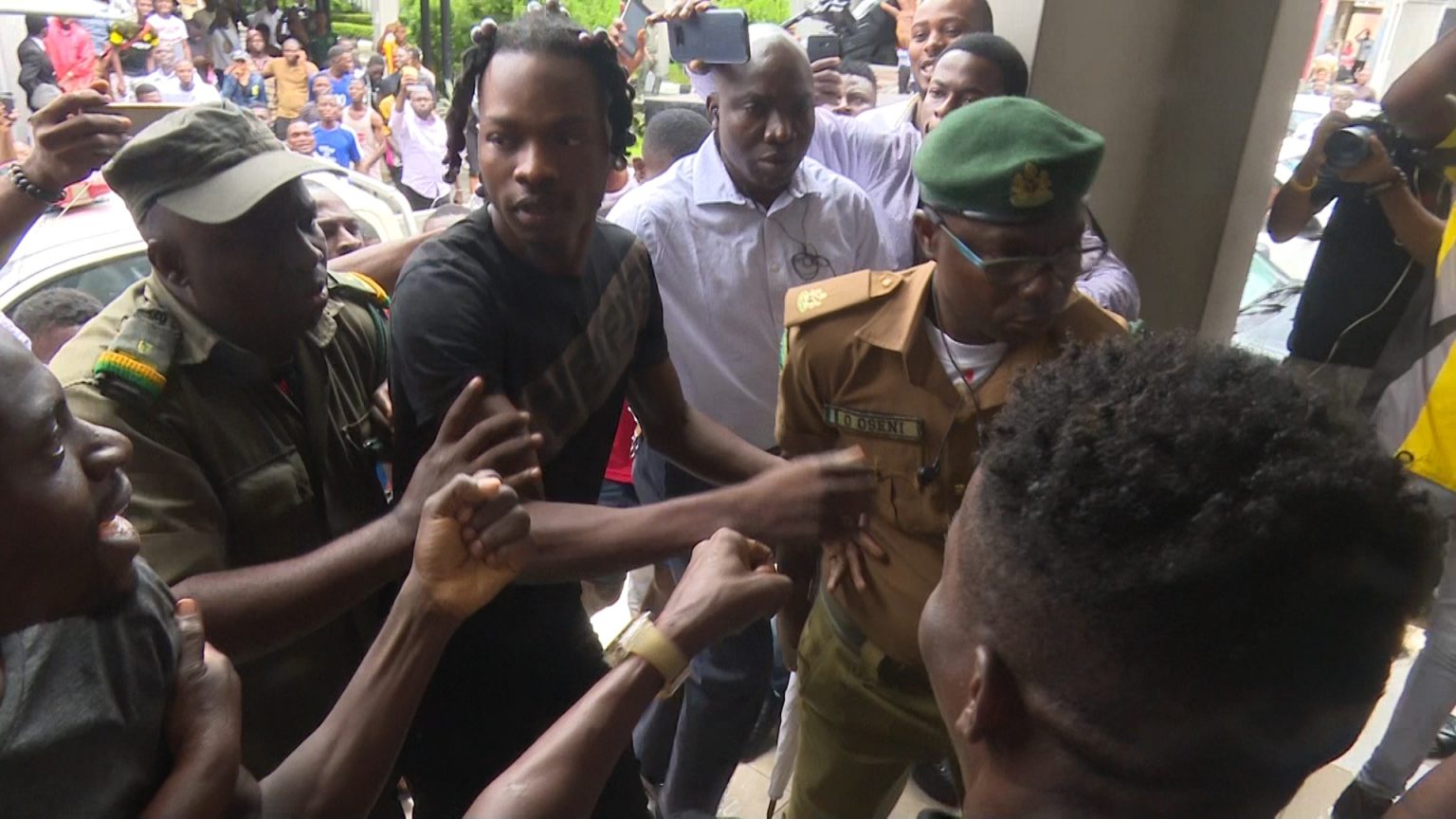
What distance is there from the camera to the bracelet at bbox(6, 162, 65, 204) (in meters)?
1.74

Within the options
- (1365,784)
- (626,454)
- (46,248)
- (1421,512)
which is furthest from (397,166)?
(1421,512)

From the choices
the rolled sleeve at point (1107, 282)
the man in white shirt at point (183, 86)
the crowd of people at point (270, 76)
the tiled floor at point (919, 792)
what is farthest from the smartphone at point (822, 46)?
the man in white shirt at point (183, 86)

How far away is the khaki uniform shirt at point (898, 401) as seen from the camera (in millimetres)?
1780

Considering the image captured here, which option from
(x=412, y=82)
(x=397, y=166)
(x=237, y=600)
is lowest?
(x=397, y=166)

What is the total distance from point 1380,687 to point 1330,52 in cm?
503

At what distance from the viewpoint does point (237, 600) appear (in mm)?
1325

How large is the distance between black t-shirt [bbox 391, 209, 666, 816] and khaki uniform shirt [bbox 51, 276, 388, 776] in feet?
0.39

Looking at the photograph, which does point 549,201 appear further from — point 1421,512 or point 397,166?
point 397,166

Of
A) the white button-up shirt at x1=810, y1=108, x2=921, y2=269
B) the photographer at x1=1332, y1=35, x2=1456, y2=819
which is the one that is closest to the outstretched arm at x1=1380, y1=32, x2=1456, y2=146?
the photographer at x1=1332, y1=35, x2=1456, y2=819

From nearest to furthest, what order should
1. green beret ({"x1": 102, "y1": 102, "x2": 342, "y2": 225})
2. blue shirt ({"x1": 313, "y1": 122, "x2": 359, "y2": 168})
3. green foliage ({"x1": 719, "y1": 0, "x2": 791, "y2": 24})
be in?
green beret ({"x1": 102, "y1": 102, "x2": 342, "y2": 225}) < blue shirt ({"x1": 313, "y1": 122, "x2": 359, "y2": 168}) < green foliage ({"x1": 719, "y1": 0, "x2": 791, "y2": 24})

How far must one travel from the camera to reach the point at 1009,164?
5.36 feet

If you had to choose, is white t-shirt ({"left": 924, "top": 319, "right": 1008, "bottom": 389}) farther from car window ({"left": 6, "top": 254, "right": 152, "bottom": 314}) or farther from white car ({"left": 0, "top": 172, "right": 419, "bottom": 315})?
car window ({"left": 6, "top": 254, "right": 152, "bottom": 314})

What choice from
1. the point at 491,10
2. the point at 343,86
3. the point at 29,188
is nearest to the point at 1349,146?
the point at 29,188

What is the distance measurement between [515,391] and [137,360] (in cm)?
54
